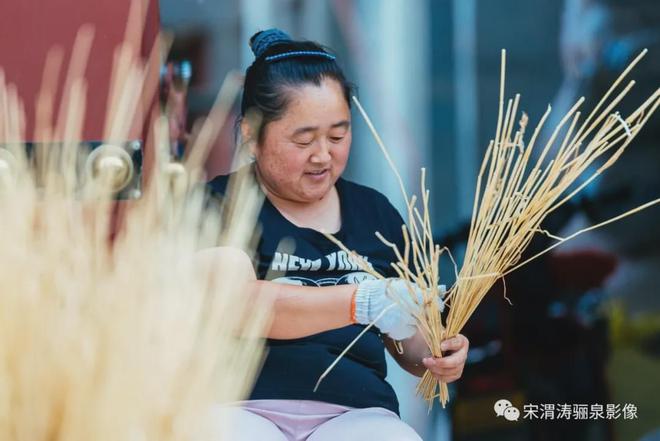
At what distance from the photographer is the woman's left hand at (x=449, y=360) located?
2.00 metres

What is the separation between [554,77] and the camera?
3.05 meters

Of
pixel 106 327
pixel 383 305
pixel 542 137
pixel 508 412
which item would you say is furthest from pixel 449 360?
pixel 542 137

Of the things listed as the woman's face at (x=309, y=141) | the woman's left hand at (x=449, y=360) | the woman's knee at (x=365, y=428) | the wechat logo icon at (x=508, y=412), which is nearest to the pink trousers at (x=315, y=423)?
the woman's knee at (x=365, y=428)

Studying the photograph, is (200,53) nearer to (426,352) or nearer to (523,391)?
(426,352)

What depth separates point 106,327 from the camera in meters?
1.11

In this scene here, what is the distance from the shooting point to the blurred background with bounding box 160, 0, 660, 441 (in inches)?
117

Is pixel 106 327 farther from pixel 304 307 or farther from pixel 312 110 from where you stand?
pixel 312 110

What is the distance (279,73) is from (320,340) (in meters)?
0.56

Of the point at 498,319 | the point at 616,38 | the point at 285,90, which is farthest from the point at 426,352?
the point at 616,38

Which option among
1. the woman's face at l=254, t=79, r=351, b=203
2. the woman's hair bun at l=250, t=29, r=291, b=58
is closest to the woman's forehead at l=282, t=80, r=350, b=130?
the woman's face at l=254, t=79, r=351, b=203

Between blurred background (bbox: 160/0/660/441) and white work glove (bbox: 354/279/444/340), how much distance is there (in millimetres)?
1037

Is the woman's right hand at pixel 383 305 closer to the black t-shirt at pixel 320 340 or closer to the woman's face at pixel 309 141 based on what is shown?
the black t-shirt at pixel 320 340

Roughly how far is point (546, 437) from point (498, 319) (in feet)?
1.23

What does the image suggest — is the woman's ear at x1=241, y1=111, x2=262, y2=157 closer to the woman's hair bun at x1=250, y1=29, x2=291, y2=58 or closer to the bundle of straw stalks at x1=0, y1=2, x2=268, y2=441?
the woman's hair bun at x1=250, y1=29, x2=291, y2=58
